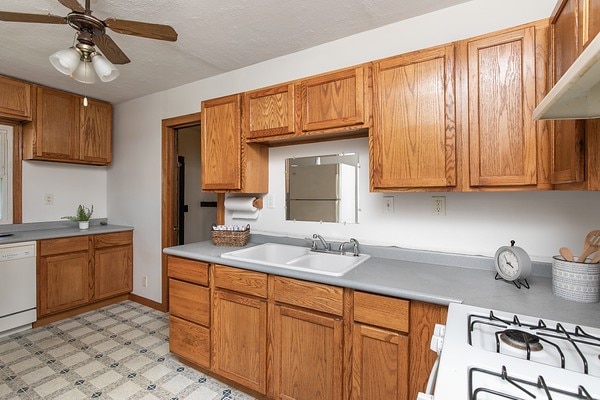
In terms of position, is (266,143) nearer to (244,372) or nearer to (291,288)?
(291,288)

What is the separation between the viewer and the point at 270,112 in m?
2.04

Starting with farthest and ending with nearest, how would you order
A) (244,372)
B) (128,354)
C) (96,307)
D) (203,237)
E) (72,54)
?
(203,237) < (96,307) < (128,354) < (244,372) < (72,54)

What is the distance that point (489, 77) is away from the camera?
1.36 m

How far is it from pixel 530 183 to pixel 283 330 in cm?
143

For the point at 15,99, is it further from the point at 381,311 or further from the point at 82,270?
the point at 381,311

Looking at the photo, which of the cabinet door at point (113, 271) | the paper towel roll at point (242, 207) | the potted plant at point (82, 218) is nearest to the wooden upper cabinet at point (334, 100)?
the paper towel roll at point (242, 207)

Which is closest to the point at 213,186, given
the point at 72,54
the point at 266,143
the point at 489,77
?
the point at 266,143

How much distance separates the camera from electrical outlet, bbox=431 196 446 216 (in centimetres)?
176

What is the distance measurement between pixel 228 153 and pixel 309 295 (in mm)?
1280

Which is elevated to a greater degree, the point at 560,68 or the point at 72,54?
the point at 72,54

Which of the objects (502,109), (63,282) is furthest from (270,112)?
(63,282)

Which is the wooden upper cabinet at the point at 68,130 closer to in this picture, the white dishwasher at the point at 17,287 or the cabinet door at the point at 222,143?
the white dishwasher at the point at 17,287

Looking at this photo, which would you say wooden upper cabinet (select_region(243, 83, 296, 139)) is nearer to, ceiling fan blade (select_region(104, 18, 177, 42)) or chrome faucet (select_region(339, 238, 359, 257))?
ceiling fan blade (select_region(104, 18, 177, 42))

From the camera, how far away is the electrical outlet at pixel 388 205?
1927 mm
